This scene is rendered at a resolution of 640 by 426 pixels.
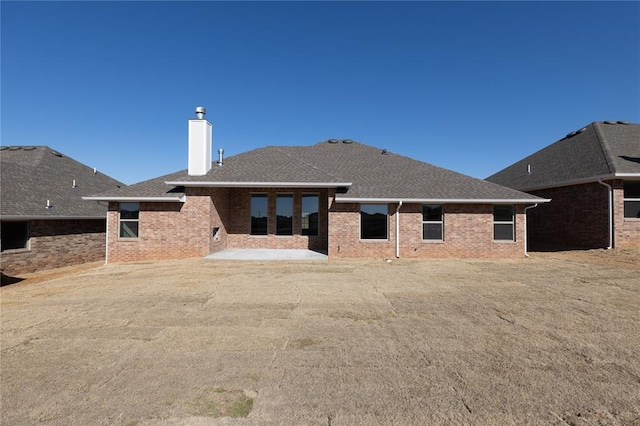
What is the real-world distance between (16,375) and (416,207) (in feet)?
40.6

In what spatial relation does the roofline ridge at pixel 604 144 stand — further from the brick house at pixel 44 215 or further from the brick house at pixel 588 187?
the brick house at pixel 44 215

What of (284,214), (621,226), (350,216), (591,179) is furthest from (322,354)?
(621,226)

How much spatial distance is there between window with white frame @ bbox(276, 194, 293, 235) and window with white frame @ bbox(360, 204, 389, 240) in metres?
3.87

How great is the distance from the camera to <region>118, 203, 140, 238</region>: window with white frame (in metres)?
13.2

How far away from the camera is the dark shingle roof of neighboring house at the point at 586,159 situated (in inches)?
556

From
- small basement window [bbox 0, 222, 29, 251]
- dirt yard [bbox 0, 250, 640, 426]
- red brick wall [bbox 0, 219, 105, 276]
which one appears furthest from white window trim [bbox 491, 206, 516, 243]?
small basement window [bbox 0, 222, 29, 251]

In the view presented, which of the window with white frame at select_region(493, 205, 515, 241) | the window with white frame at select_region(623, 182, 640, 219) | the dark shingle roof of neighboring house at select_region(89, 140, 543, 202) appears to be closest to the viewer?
the dark shingle roof of neighboring house at select_region(89, 140, 543, 202)

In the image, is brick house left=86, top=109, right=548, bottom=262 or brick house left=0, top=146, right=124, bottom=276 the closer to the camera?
brick house left=86, top=109, right=548, bottom=262

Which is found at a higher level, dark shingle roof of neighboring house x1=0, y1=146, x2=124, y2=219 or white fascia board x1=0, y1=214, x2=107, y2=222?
dark shingle roof of neighboring house x1=0, y1=146, x2=124, y2=219

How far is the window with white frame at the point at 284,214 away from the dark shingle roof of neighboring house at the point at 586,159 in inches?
561

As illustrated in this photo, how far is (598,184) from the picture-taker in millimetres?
14250

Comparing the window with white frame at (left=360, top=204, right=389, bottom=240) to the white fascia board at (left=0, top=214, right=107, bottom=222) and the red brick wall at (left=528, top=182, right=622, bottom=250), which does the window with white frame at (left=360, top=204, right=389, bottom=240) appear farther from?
the white fascia board at (left=0, top=214, right=107, bottom=222)

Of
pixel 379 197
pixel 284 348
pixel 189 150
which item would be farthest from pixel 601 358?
pixel 189 150

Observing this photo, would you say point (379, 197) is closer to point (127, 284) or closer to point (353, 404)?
point (127, 284)
